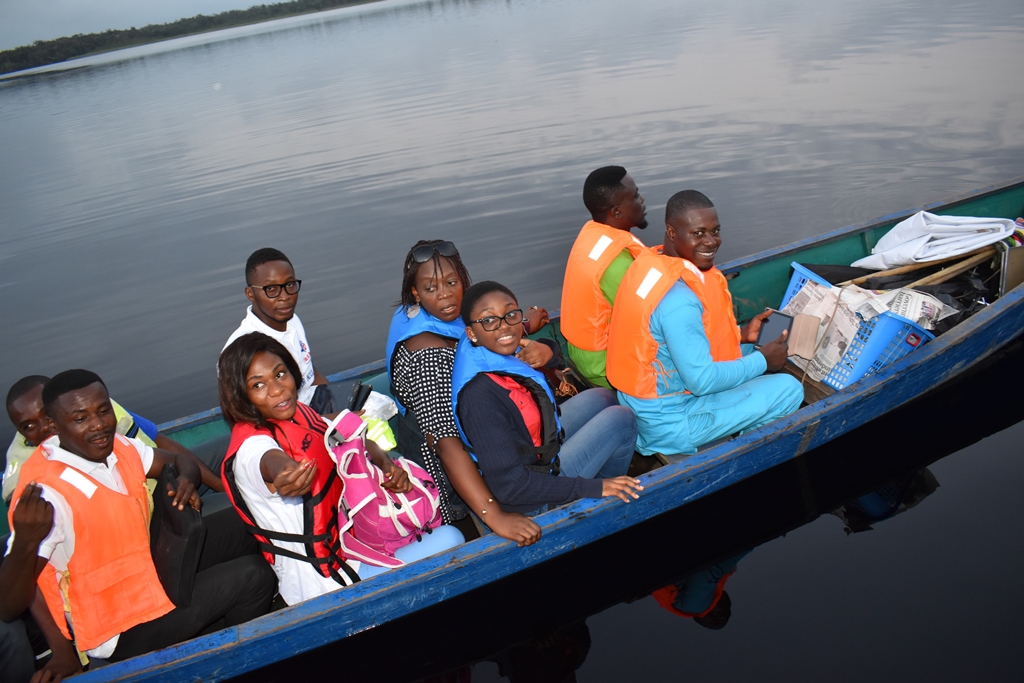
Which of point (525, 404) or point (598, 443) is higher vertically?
point (525, 404)

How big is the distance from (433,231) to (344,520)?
6.53 metres

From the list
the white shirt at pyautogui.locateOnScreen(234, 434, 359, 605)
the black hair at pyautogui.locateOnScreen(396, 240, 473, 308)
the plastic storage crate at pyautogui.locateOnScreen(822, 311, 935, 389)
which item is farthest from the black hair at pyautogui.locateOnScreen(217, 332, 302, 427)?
the plastic storage crate at pyautogui.locateOnScreen(822, 311, 935, 389)

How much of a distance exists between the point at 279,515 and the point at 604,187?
2352 mm

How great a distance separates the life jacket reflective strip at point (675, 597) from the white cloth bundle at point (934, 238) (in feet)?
8.19

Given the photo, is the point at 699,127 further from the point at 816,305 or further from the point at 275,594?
the point at 275,594

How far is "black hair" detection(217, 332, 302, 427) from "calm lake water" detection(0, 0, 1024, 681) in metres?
1.69

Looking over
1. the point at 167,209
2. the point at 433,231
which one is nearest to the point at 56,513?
the point at 433,231

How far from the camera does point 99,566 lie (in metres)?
2.47

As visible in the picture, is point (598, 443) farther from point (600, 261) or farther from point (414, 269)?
point (414, 269)

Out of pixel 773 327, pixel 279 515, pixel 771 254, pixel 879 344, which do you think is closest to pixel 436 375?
pixel 279 515

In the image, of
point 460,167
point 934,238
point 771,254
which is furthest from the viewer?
point 460,167

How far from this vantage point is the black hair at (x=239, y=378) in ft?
8.05

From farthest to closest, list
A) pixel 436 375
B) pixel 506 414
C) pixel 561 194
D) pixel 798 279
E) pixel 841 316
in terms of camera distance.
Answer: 1. pixel 561 194
2. pixel 798 279
3. pixel 841 316
4. pixel 436 375
5. pixel 506 414

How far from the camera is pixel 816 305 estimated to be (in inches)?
164
